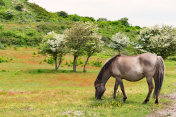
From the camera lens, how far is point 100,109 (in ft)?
39.4

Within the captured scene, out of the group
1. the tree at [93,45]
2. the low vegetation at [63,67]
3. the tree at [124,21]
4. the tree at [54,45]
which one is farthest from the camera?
the tree at [124,21]

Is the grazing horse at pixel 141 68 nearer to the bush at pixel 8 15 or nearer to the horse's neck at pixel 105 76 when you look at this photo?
the horse's neck at pixel 105 76

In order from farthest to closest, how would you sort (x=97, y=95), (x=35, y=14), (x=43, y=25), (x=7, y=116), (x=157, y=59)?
(x=35, y=14)
(x=43, y=25)
(x=97, y=95)
(x=157, y=59)
(x=7, y=116)

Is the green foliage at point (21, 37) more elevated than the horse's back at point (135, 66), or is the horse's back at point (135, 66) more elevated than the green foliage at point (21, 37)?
the green foliage at point (21, 37)

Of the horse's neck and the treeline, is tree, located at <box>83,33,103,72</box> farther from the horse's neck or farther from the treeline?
the horse's neck

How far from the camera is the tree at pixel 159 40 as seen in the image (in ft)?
137

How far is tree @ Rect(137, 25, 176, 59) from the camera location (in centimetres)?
4164

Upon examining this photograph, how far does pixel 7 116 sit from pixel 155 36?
41849 mm

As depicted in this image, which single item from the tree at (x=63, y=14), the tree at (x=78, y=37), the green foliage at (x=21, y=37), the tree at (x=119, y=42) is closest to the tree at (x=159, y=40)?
the tree at (x=78, y=37)

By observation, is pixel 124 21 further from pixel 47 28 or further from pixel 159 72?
pixel 159 72

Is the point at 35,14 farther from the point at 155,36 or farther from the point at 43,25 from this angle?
the point at 155,36

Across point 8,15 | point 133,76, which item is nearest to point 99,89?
point 133,76

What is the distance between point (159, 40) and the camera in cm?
4231

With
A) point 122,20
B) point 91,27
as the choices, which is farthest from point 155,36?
point 122,20
